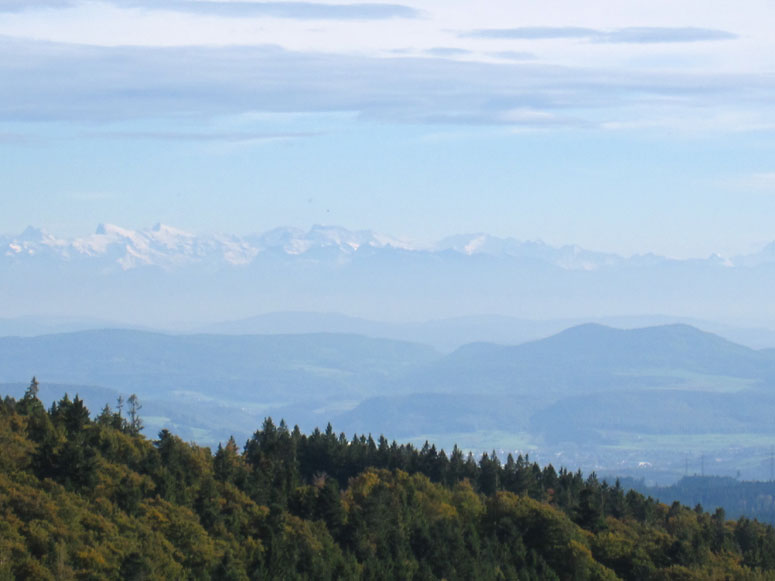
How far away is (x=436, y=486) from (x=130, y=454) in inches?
1087

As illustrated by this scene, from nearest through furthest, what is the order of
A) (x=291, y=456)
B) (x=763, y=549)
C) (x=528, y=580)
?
(x=528, y=580)
(x=763, y=549)
(x=291, y=456)

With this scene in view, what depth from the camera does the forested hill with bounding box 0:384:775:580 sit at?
71000 millimetres

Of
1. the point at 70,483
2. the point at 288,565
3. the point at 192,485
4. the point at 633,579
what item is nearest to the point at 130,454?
the point at 192,485

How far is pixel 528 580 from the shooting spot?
8506 centimetres

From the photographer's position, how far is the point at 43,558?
64375mm

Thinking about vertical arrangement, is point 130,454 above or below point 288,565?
above

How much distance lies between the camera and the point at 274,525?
83.7 meters

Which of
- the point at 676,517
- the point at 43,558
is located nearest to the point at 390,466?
the point at 676,517

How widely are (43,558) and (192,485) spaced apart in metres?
26.5

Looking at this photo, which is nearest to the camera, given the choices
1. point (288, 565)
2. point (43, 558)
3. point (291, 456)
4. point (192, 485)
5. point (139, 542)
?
point (43, 558)

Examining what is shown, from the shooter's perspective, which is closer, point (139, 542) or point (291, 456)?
point (139, 542)

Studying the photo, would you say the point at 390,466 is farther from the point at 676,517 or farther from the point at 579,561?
the point at 579,561

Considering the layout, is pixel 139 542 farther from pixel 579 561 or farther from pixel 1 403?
pixel 1 403

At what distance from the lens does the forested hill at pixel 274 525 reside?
7100 cm
